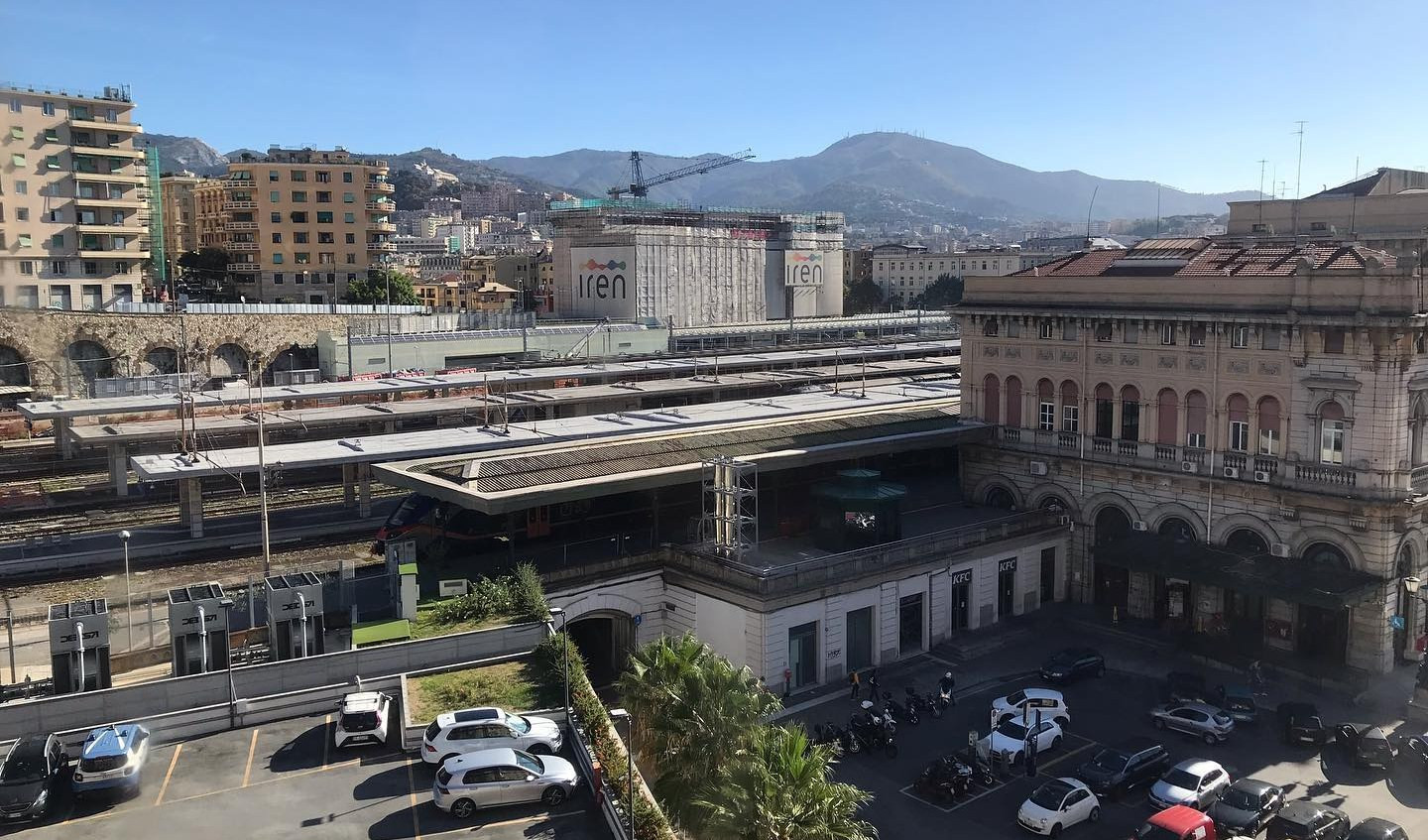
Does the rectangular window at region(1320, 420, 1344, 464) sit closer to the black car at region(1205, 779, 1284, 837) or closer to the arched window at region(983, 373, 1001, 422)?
the arched window at region(983, 373, 1001, 422)

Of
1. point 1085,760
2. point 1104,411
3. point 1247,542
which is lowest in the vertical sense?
point 1085,760

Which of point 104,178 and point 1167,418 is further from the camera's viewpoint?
point 104,178

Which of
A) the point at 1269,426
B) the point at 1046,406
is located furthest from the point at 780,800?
the point at 1046,406

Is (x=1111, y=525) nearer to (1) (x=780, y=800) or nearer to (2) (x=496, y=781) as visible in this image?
(1) (x=780, y=800)

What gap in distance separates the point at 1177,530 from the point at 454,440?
30.3 meters

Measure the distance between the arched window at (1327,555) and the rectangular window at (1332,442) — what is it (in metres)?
3.10

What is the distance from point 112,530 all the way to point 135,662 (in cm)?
2278

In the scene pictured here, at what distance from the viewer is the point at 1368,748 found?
31.9m

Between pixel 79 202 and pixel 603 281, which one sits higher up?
pixel 79 202

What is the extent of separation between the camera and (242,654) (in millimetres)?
29734

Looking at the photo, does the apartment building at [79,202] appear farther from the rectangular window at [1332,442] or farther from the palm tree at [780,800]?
the rectangular window at [1332,442]

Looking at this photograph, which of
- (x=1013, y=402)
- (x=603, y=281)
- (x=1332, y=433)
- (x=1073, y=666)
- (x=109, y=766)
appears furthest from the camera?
(x=603, y=281)

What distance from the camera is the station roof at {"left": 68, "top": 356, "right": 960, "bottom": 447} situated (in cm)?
5362

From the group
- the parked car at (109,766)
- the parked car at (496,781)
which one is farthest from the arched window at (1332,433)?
the parked car at (109,766)
